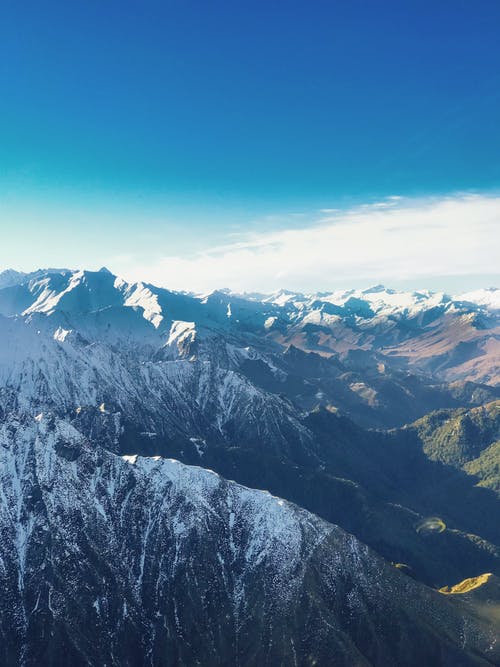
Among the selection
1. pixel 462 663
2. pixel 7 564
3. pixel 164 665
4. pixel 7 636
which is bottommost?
pixel 462 663

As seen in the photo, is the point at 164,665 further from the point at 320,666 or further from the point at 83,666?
the point at 320,666

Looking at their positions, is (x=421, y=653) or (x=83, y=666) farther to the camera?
(x=421, y=653)

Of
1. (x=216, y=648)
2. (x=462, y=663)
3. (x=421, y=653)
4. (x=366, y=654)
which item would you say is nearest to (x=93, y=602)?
(x=216, y=648)

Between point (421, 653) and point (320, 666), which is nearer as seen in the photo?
point (320, 666)

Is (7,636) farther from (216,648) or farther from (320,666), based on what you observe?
(320,666)

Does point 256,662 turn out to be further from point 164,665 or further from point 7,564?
point 7,564

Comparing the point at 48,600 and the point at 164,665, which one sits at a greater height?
the point at 48,600

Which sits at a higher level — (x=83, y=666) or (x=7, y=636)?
(x=7, y=636)

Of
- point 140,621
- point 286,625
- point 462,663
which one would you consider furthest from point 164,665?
point 462,663
